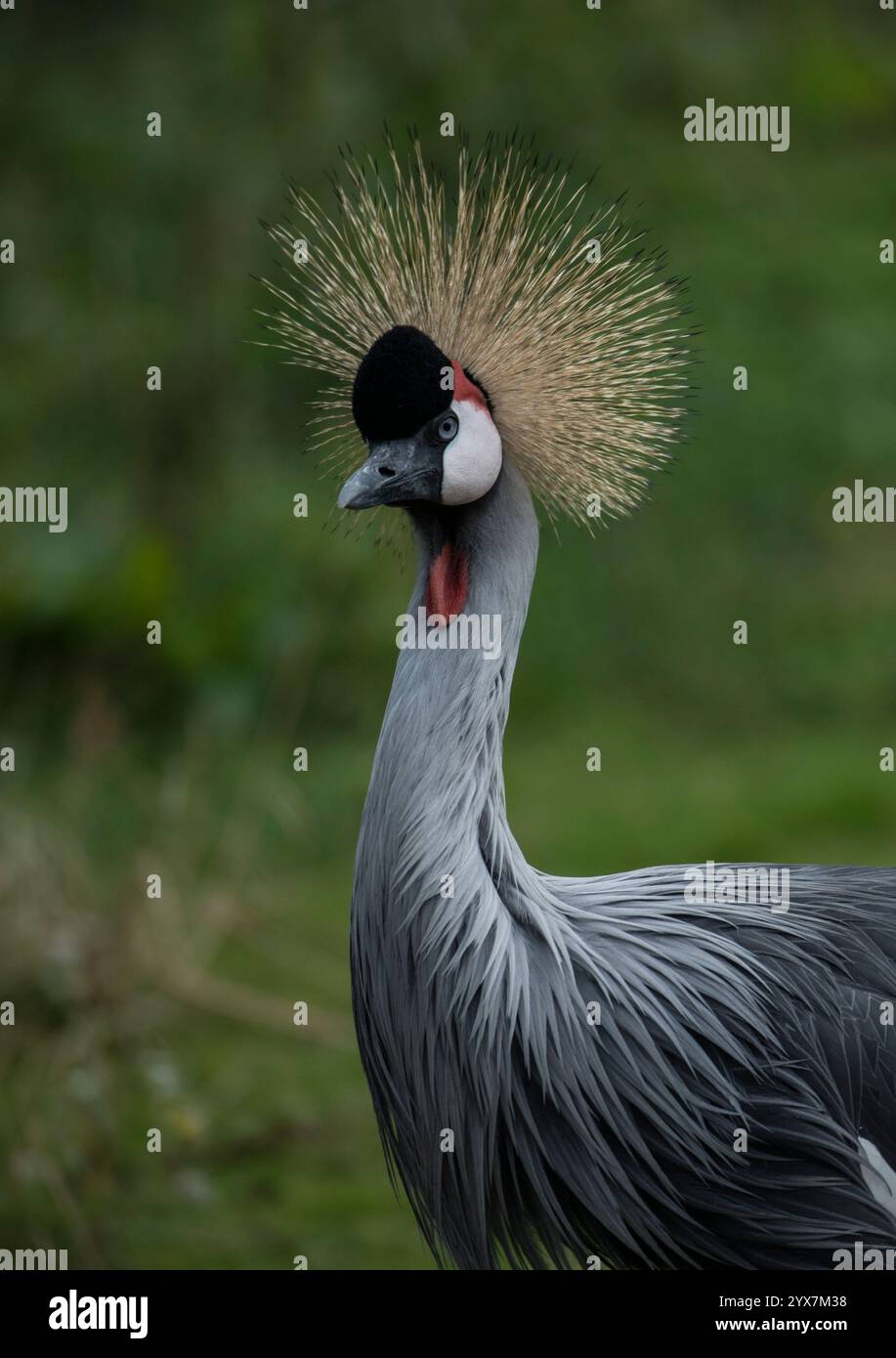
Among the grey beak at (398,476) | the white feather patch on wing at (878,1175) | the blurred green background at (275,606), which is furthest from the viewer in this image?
the blurred green background at (275,606)

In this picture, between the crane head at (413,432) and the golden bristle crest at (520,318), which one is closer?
the crane head at (413,432)

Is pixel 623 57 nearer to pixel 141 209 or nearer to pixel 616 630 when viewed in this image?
pixel 141 209

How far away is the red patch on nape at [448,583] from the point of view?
7.52ft

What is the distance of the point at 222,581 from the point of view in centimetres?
552

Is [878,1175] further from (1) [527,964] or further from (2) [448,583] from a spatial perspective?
(2) [448,583]

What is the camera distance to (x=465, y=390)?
2.29 m

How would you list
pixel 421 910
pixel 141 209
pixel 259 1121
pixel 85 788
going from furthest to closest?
pixel 141 209, pixel 85 788, pixel 259 1121, pixel 421 910

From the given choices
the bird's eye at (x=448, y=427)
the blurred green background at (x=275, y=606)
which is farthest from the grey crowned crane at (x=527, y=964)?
the blurred green background at (x=275, y=606)

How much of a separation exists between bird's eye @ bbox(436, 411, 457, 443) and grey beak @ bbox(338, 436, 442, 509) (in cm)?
2

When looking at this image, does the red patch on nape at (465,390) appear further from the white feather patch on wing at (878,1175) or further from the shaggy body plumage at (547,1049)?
the white feather patch on wing at (878,1175)

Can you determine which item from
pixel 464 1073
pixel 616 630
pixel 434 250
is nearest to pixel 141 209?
pixel 616 630

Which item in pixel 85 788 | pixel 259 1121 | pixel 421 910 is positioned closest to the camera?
pixel 421 910

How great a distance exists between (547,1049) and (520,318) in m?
0.91

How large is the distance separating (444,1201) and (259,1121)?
148 centimetres
